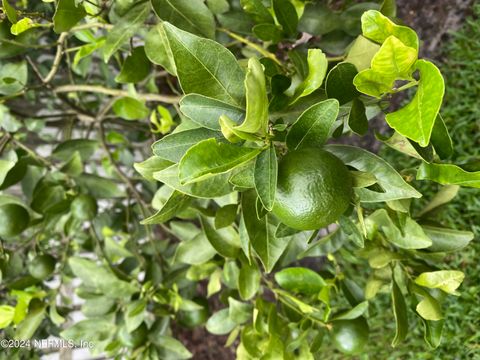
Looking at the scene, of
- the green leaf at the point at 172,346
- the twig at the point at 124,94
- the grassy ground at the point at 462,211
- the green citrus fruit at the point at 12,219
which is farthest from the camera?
the grassy ground at the point at 462,211

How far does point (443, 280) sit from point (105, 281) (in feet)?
2.56

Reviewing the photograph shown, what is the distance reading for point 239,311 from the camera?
1.09 meters

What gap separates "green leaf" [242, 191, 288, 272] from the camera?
707 mm

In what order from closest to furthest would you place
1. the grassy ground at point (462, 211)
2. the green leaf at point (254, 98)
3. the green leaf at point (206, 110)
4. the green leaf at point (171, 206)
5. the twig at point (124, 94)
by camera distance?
the green leaf at point (254, 98) → the green leaf at point (206, 110) → the green leaf at point (171, 206) → the twig at point (124, 94) → the grassy ground at point (462, 211)

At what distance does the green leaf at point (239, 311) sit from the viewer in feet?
3.56

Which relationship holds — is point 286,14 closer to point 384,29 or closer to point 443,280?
point 384,29

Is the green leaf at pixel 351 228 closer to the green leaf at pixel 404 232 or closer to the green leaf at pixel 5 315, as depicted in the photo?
the green leaf at pixel 404 232

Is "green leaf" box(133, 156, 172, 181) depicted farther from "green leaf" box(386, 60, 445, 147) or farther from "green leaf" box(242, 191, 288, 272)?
"green leaf" box(386, 60, 445, 147)

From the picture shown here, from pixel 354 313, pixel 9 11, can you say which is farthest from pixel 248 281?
pixel 9 11

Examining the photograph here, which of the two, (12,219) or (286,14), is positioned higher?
(286,14)

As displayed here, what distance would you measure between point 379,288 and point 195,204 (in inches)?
16.7

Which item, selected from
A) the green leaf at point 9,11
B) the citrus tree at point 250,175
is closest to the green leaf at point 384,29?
the citrus tree at point 250,175

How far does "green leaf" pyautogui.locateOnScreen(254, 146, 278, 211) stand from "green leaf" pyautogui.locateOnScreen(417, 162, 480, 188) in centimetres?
22

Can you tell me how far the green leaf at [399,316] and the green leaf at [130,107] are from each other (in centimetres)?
78
